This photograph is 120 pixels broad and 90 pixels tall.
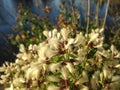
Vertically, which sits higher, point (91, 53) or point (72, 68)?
point (91, 53)

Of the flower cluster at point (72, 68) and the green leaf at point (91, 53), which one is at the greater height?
the green leaf at point (91, 53)

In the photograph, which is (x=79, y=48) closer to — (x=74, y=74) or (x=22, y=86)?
(x=74, y=74)

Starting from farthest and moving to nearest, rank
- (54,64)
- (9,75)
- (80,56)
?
(9,75) < (80,56) < (54,64)

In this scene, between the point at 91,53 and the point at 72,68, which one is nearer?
the point at 72,68

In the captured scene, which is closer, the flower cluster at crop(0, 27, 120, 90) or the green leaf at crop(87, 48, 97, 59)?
the flower cluster at crop(0, 27, 120, 90)

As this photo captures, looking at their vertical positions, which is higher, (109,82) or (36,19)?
(36,19)

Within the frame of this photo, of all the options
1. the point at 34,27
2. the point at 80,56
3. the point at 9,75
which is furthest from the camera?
the point at 34,27

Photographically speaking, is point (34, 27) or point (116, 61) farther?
point (34, 27)

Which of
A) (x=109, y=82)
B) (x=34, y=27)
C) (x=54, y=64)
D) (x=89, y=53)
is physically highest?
(x=34, y=27)

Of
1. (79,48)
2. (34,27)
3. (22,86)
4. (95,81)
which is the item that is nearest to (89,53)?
(79,48)

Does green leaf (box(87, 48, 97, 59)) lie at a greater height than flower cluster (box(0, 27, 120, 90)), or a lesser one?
greater

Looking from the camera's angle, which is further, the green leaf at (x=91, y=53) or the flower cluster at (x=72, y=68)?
the green leaf at (x=91, y=53)
